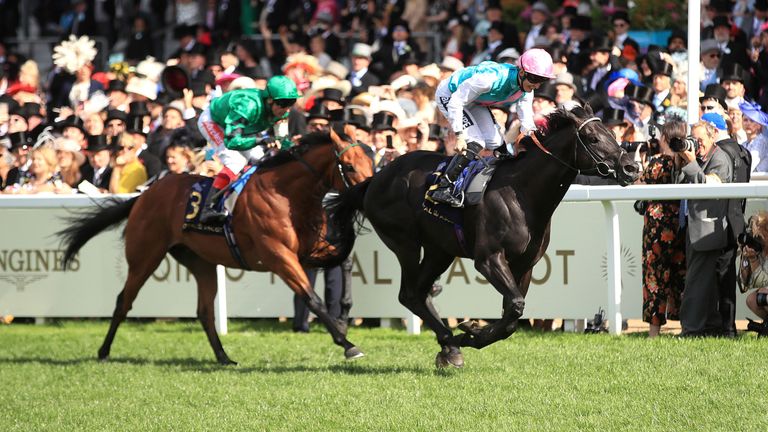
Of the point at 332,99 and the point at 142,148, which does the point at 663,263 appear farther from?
the point at 142,148

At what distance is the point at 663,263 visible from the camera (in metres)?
8.98

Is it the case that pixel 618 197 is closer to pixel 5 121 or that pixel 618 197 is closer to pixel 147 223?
pixel 147 223

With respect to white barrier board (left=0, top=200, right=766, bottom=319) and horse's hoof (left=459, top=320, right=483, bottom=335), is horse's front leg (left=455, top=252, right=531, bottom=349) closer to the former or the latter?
horse's hoof (left=459, top=320, right=483, bottom=335)

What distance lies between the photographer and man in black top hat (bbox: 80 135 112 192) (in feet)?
39.9

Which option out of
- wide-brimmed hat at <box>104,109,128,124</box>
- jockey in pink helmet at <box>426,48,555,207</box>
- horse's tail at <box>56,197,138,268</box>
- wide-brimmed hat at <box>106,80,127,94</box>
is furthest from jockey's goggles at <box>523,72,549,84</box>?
wide-brimmed hat at <box>106,80,127,94</box>

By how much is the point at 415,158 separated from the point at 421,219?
437 mm

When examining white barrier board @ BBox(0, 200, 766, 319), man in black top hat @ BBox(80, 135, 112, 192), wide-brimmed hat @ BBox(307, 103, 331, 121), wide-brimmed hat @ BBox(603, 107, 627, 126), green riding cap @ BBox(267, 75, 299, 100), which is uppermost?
green riding cap @ BBox(267, 75, 299, 100)

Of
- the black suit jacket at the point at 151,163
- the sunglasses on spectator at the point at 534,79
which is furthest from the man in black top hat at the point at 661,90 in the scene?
the black suit jacket at the point at 151,163

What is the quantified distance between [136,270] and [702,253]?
4.16 metres

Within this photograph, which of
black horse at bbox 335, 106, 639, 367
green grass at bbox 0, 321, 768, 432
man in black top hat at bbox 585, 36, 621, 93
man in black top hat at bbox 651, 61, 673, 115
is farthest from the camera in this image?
man in black top hat at bbox 585, 36, 621, 93

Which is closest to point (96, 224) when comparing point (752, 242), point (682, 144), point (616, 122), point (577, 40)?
point (616, 122)

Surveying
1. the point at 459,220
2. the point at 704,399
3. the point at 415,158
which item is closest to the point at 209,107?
the point at 415,158

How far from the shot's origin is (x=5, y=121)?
600 inches

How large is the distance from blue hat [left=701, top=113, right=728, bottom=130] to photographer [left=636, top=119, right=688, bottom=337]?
432 millimetres
